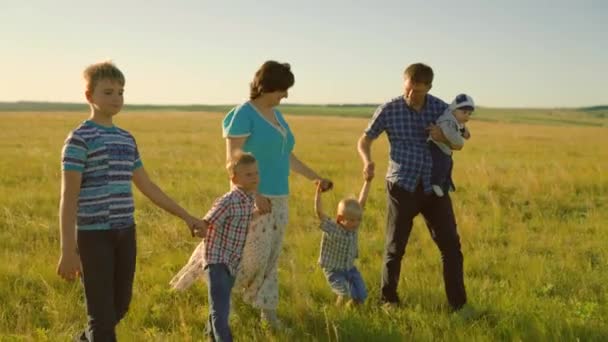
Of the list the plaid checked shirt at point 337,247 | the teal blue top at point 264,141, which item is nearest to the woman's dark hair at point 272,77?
the teal blue top at point 264,141

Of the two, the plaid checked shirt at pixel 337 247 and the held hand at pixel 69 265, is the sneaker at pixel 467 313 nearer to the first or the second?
the plaid checked shirt at pixel 337 247

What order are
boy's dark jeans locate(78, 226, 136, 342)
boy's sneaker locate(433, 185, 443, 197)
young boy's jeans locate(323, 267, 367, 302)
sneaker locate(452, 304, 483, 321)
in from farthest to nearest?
young boy's jeans locate(323, 267, 367, 302) < boy's sneaker locate(433, 185, 443, 197) < sneaker locate(452, 304, 483, 321) < boy's dark jeans locate(78, 226, 136, 342)

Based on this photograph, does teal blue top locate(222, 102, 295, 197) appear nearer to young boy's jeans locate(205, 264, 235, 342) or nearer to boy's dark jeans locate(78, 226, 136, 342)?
young boy's jeans locate(205, 264, 235, 342)

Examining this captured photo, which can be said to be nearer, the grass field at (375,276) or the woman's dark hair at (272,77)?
the woman's dark hair at (272,77)

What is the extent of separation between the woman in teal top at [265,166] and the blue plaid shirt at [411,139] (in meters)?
1.02

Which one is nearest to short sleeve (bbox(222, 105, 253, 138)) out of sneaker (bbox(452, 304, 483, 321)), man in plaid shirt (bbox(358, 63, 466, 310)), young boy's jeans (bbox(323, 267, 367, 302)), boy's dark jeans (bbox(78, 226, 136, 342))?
boy's dark jeans (bbox(78, 226, 136, 342))

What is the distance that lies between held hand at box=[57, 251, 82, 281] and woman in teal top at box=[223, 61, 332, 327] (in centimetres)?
138

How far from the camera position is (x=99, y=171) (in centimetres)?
345

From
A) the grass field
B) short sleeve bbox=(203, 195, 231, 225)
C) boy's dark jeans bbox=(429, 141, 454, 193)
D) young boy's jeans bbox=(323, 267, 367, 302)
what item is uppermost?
boy's dark jeans bbox=(429, 141, 454, 193)

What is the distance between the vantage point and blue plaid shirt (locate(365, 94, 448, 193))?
5.12m

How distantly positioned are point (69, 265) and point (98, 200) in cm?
40

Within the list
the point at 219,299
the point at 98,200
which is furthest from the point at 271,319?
the point at 98,200

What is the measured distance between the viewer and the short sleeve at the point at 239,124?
4.43 meters

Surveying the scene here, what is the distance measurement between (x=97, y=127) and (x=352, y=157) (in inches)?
689
